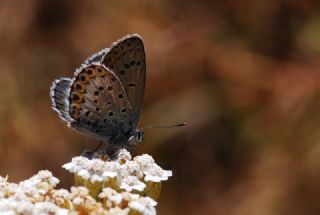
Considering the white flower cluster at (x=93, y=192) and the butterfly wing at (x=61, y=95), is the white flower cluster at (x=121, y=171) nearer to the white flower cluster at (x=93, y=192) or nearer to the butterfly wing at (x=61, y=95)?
the white flower cluster at (x=93, y=192)

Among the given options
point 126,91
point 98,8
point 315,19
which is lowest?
point 126,91

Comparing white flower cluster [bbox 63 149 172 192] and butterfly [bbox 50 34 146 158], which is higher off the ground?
butterfly [bbox 50 34 146 158]

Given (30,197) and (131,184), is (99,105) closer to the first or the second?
(131,184)

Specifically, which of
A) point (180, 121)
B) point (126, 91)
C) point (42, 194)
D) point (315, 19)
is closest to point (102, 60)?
point (126, 91)

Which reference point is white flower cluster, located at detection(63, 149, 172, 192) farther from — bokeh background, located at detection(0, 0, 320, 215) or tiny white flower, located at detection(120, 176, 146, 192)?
bokeh background, located at detection(0, 0, 320, 215)

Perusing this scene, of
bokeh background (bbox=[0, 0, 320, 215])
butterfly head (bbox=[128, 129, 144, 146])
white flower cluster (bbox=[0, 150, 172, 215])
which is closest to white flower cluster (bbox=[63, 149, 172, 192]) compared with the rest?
white flower cluster (bbox=[0, 150, 172, 215])

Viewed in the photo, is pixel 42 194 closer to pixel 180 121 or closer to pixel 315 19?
pixel 180 121
